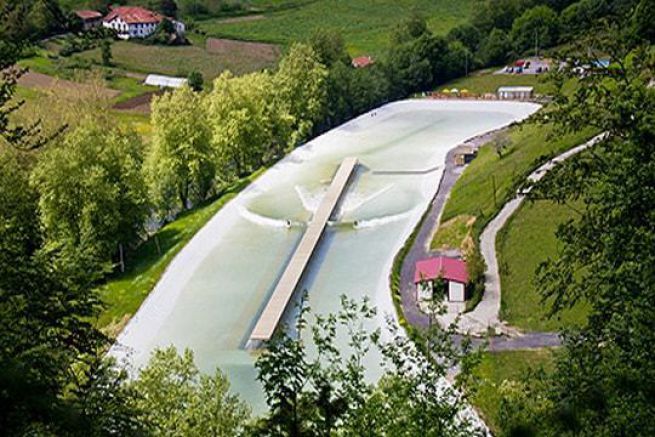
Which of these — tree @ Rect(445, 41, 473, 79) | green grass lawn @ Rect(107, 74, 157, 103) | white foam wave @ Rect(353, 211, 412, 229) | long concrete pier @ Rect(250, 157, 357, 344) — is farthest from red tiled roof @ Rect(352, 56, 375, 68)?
white foam wave @ Rect(353, 211, 412, 229)

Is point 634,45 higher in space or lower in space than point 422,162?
higher

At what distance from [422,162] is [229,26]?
65582 mm

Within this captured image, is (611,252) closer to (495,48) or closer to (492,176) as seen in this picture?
(492,176)

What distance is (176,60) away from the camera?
312 feet

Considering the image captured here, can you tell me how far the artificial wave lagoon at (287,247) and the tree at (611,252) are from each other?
542 inches

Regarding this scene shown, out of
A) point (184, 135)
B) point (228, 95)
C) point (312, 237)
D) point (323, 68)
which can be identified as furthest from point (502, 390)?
point (323, 68)

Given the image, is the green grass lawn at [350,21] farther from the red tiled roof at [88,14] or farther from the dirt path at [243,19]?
the red tiled roof at [88,14]

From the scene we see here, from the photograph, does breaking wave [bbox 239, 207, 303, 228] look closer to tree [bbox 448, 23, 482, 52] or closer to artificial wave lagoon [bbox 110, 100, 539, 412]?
artificial wave lagoon [bbox 110, 100, 539, 412]

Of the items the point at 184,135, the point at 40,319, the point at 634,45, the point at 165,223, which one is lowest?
the point at 165,223

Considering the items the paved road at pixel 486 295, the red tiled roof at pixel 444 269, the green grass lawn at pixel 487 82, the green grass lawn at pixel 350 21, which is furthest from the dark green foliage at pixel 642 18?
the green grass lawn at pixel 350 21

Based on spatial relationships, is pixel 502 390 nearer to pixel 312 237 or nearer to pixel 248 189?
pixel 312 237

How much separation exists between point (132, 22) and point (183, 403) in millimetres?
92001

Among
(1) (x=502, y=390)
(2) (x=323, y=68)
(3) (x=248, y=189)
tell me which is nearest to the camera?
(1) (x=502, y=390)

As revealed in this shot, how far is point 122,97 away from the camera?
77.8m
